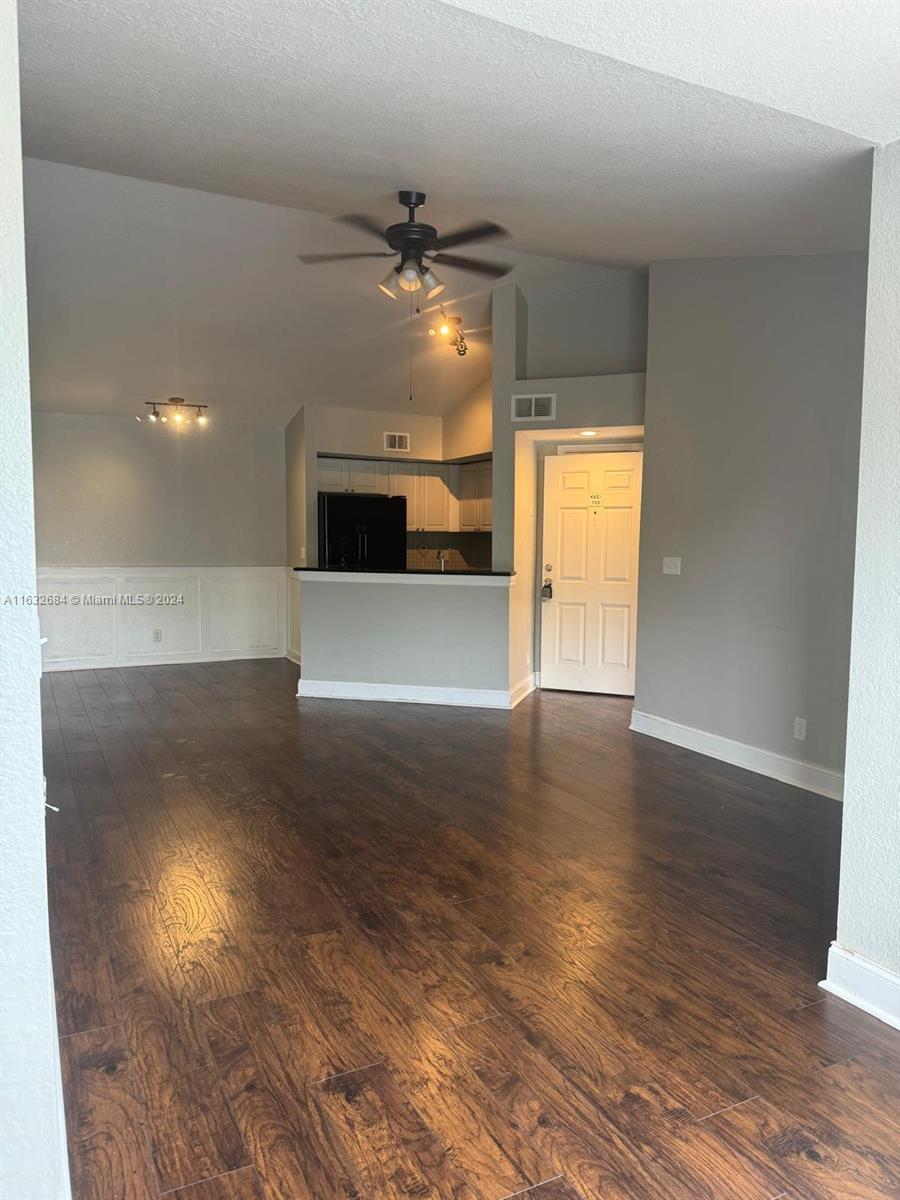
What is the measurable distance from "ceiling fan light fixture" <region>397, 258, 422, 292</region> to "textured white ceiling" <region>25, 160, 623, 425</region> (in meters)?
1.13

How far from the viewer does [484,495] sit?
8.57 metres

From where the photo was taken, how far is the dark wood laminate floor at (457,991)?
5.46ft

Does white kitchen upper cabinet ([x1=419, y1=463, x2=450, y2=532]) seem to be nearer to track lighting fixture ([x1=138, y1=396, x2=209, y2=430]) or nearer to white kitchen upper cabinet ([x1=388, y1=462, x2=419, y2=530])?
white kitchen upper cabinet ([x1=388, y1=462, x2=419, y2=530])

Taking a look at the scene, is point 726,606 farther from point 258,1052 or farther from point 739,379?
point 258,1052

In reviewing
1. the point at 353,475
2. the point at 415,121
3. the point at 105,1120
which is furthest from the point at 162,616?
the point at 105,1120

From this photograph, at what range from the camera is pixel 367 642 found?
6.22 metres

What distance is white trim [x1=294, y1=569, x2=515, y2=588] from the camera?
5.88 meters

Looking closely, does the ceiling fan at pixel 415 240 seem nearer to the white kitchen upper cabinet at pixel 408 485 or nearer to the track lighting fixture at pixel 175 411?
the track lighting fixture at pixel 175 411

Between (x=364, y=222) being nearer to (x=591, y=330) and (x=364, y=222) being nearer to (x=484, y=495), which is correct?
(x=591, y=330)

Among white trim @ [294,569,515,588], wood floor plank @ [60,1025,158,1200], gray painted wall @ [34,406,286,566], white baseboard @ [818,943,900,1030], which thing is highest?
gray painted wall @ [34,406,286,566]

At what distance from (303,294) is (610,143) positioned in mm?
3821

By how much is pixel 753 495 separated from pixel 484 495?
14.4 ft

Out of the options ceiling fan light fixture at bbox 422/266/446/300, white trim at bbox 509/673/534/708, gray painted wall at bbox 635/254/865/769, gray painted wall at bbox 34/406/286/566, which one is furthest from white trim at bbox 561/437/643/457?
gray painted wall at bbox 34/406/286/566

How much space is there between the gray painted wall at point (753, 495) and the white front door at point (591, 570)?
1036mm
